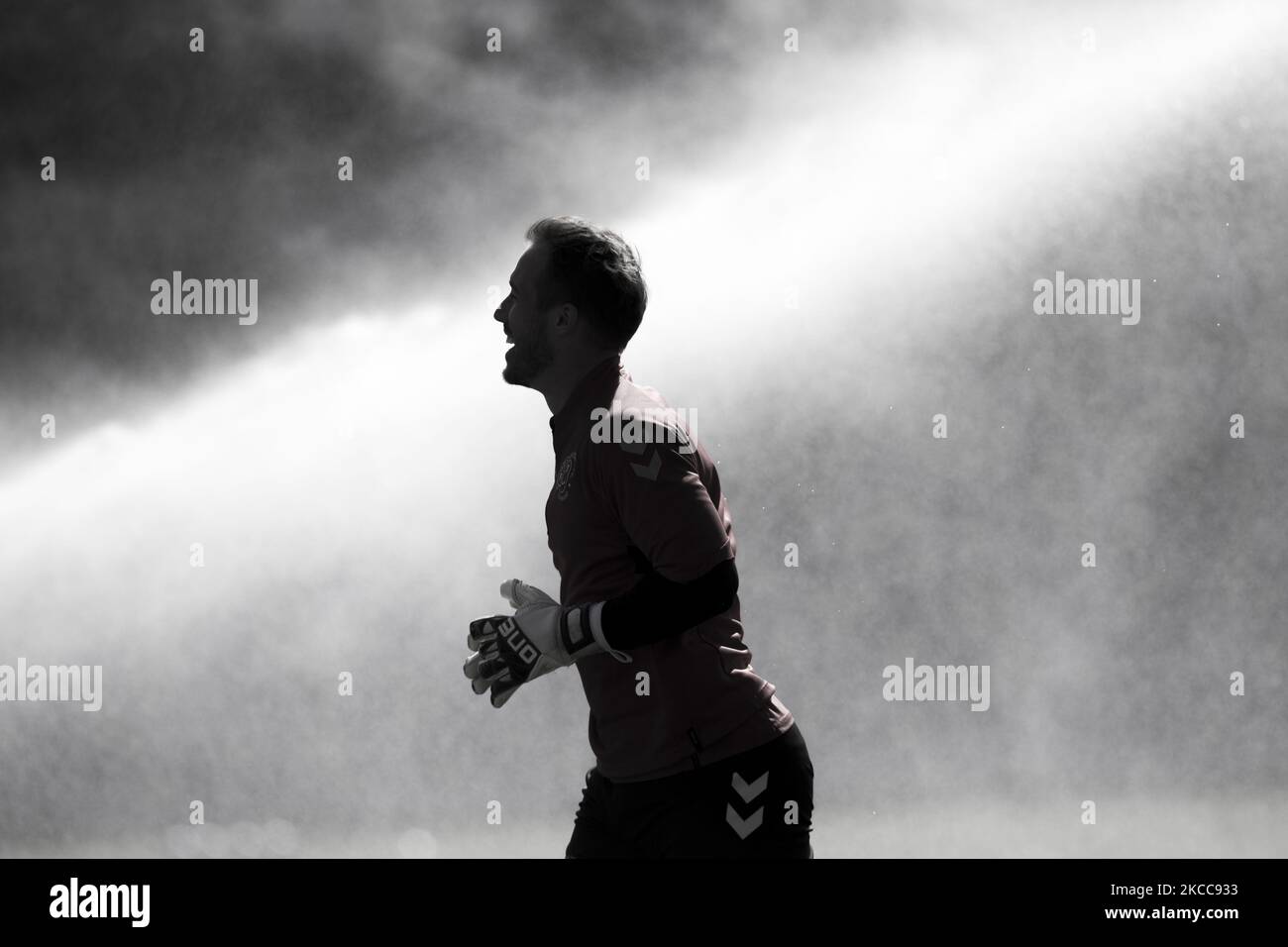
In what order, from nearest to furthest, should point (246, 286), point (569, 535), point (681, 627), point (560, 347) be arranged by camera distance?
point (681, 627)
point (569, 535)
point (560, 347)
point (246, 286)

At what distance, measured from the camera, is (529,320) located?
2758 millimetres

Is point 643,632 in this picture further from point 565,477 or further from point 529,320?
point 529,320

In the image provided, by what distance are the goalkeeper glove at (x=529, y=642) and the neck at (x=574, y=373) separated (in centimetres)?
43

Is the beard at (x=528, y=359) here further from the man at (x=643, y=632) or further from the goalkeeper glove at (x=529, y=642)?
the goalkeeper glove at (x=529, y=642)

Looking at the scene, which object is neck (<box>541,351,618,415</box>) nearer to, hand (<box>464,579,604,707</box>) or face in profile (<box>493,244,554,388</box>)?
face in profile (<box>493,244,554,388</box>)

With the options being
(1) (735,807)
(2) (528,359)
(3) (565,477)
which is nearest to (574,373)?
(2) (528,359)

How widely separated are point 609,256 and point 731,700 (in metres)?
0.96

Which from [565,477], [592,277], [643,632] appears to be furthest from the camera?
[592,277]

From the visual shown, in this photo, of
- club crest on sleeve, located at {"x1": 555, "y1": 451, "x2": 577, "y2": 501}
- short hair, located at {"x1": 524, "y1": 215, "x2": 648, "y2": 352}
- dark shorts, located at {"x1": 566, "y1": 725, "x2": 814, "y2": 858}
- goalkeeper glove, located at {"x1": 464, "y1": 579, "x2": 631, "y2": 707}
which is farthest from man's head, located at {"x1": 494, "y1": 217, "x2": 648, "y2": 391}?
dark shorts, located at {"x1": 566, "y1": 725, "x2": 814, "y2": 858}

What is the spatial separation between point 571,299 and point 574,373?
6.2 inches

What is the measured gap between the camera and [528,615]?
105 inches

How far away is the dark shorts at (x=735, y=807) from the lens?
2.43m
